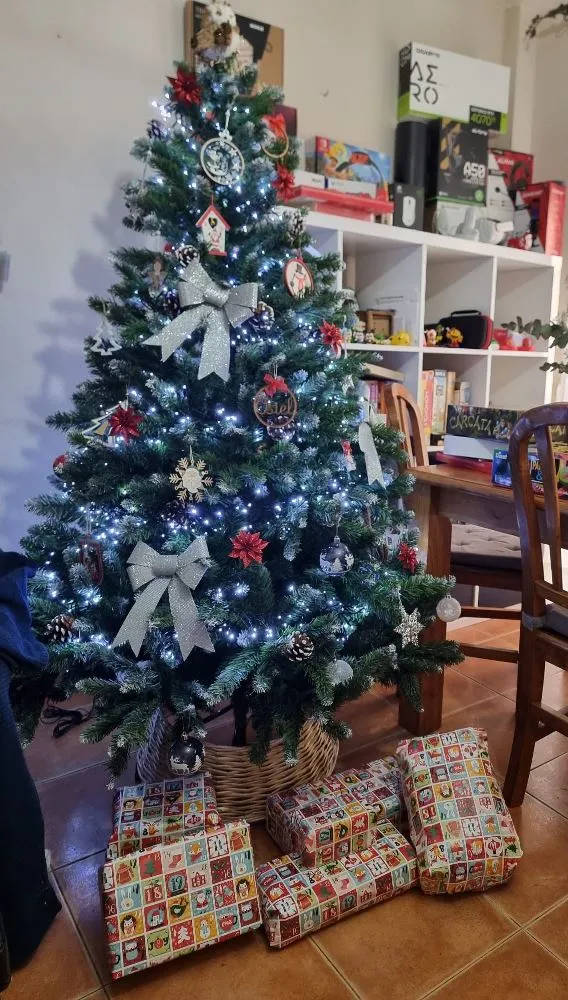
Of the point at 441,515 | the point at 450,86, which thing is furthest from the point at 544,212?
the point at 441,515

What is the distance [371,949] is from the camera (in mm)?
1137

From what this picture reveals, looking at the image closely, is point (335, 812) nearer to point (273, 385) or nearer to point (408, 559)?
point (408, 559)

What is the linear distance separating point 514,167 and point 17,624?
2.95 metres

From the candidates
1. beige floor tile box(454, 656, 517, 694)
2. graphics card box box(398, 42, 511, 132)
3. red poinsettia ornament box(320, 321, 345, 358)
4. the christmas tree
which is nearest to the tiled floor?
the christmas tree

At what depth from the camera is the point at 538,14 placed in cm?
290

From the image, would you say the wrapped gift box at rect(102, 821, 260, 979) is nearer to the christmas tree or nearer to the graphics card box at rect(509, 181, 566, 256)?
the christmas tree

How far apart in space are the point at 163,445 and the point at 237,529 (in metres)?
0.23

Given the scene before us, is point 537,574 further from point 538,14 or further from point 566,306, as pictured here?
point 538,14

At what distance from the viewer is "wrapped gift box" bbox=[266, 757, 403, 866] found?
4.04 ft

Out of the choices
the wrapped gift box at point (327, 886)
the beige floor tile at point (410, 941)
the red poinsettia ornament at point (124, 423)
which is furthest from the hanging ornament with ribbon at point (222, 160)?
the beige floor tile at point (410, 941)

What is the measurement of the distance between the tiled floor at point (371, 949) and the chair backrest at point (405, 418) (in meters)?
0.99

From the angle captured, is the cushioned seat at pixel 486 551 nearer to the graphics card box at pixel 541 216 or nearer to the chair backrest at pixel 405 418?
the chair backrest at pixel 405 418

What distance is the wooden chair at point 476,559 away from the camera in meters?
1.74

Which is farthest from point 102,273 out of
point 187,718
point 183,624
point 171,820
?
point 171,820
